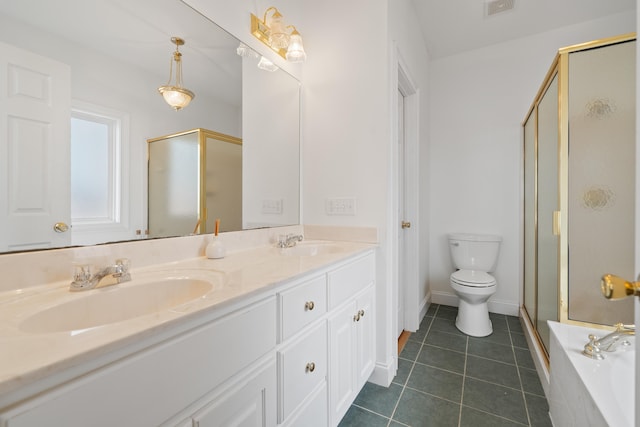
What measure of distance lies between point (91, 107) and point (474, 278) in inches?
99.9

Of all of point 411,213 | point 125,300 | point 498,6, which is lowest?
point 125,300

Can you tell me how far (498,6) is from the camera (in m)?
2.11

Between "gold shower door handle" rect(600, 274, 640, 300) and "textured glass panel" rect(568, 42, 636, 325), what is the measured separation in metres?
1.19

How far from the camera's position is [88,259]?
859 mm

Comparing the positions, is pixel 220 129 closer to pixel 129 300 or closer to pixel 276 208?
pixel 276 208

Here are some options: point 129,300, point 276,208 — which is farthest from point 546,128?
point 129,300

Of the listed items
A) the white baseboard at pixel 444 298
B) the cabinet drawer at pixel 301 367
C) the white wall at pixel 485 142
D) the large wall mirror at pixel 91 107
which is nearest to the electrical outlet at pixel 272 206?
the large wall mirror at pixel 91 107

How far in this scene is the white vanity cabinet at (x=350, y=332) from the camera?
3.75ft

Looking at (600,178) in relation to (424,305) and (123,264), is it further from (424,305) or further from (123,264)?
(123,264)

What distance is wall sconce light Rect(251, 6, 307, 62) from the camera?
5.03 ft

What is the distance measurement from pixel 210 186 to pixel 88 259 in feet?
1.89

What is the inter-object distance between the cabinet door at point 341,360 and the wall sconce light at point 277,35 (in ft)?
4.70

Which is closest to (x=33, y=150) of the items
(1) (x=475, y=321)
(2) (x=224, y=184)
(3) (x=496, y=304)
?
(2) (x=224, y=184)

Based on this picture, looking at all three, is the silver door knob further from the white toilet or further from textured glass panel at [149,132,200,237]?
the white toilet
